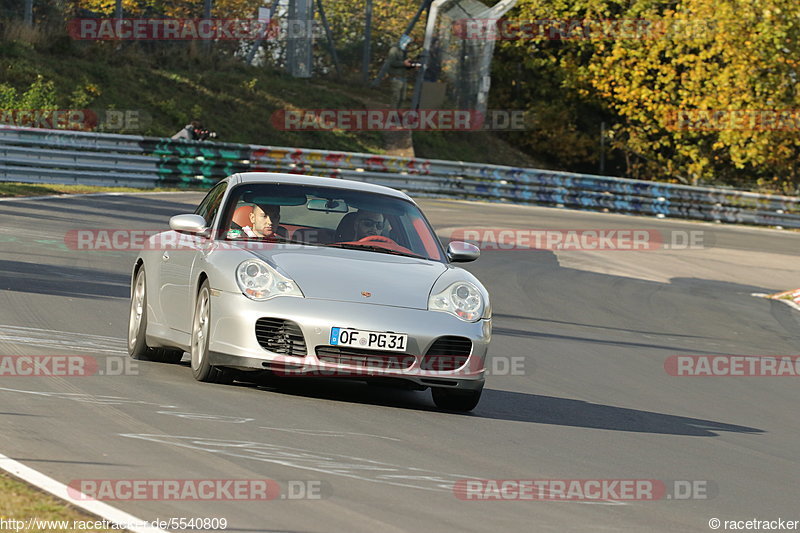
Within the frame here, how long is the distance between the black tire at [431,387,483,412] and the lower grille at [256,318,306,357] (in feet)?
3.48

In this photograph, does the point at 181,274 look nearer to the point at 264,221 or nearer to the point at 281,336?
the point at 264,221

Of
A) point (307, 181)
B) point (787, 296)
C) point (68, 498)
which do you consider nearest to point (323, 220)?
point (307, 181)

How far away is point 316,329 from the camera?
821 centimetres

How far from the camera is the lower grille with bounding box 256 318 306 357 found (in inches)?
325

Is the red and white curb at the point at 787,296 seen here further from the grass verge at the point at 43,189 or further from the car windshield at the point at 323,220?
the grass verge at the point at 43,189

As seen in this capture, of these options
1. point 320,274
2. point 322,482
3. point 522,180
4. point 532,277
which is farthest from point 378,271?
point 522,180

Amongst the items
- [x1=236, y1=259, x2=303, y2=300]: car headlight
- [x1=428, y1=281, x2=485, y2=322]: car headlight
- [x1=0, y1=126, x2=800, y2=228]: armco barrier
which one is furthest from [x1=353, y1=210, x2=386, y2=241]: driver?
[x1=0, y1=126, x2=800, y2=228]: armco barrier

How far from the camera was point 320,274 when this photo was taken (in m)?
8.55

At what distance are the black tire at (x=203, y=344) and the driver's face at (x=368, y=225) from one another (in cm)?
124

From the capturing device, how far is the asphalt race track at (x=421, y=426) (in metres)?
5.89

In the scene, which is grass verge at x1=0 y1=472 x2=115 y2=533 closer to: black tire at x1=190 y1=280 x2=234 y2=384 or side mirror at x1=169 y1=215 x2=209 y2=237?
black tire at x1=190 y1=280 x2=234 y2=384

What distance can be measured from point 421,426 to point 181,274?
7.65ft

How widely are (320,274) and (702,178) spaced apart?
37.7 meters

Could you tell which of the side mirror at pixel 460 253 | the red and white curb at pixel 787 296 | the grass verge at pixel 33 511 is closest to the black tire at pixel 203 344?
the side mirror at pixel 460 253
